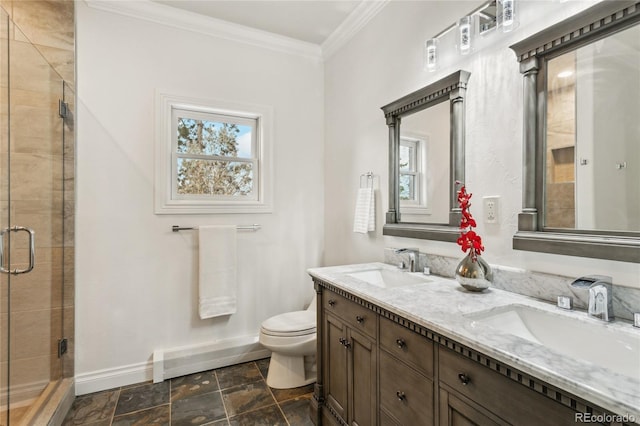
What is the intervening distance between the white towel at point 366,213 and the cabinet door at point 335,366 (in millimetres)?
750

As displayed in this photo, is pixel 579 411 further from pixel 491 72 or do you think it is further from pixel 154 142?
pixel 154 142

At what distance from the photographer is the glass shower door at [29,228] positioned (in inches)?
64.5

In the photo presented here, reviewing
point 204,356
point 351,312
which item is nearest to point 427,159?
point 351,312

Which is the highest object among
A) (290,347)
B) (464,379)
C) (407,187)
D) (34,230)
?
(407,187)

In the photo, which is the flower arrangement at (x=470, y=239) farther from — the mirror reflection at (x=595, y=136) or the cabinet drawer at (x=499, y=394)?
the cabinet drawer at (x=499, y=394)

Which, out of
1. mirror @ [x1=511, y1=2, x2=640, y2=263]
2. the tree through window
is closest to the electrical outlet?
mirror @ [x1=511, y1=2, x2=640, y2=263]

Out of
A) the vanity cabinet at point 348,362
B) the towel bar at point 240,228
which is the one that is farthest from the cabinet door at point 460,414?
the towel bar at point 240,228

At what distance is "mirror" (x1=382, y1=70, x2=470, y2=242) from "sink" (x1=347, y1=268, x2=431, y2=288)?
0.80 feet

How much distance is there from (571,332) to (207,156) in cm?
251

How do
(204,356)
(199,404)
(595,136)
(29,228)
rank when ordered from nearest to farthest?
(595,136), (29,228), (199,404), (204,356)

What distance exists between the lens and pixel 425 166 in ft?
6.18

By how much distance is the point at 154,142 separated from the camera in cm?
239

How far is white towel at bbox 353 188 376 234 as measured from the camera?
2.27 m

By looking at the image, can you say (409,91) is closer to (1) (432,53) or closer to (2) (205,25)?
(1) (432,53)
